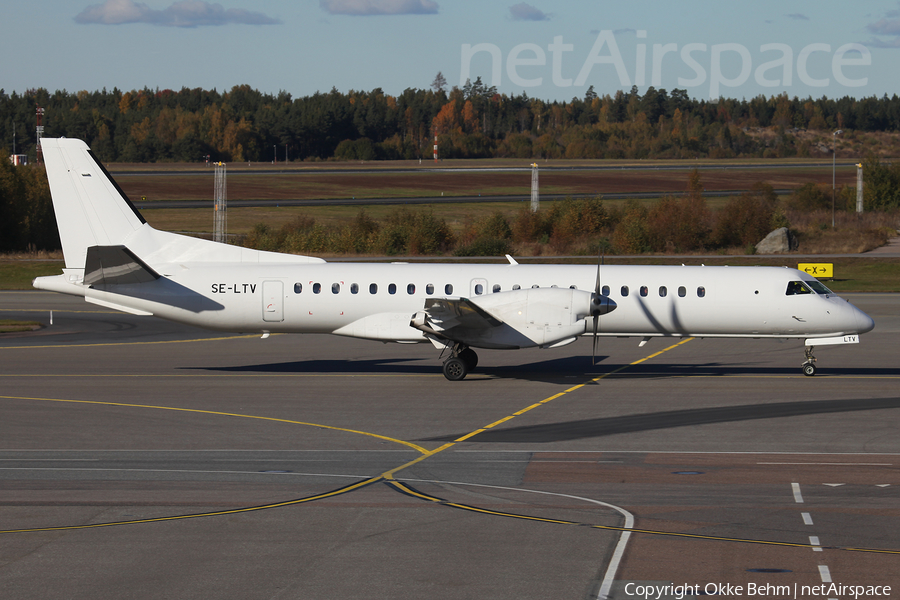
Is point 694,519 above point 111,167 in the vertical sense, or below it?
below

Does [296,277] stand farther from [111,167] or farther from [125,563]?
[111,167]

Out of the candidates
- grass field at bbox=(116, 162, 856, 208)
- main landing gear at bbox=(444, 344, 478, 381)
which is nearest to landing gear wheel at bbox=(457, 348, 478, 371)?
main landing gear at bbox=(444, 344, 478, 381)

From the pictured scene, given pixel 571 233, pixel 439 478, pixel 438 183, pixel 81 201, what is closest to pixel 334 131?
pixel 438 183

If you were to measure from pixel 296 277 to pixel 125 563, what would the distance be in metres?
15.7

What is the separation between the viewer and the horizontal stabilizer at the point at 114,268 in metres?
23.8

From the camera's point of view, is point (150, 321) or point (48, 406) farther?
point (150, 321)

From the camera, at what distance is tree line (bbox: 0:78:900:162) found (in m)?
148

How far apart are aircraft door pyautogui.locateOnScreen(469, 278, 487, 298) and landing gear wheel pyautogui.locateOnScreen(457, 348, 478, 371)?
1.59m

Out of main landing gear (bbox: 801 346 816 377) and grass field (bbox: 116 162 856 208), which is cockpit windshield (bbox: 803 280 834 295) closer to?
main landing gear (bbox: 801 346 816 377)

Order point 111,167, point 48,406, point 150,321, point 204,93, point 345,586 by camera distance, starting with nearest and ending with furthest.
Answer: point 345,586, point 48,406, point 150,321, point 111,167, point 204,93

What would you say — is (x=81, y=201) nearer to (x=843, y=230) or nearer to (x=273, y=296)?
(x=273, y=296)

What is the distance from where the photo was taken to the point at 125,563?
9.75 metres

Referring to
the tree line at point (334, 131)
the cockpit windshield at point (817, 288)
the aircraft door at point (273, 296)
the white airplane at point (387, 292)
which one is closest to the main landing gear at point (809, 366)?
the white airplane at point (387, 292)

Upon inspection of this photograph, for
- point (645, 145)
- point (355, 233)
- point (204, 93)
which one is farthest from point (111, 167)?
point (645, 145)
